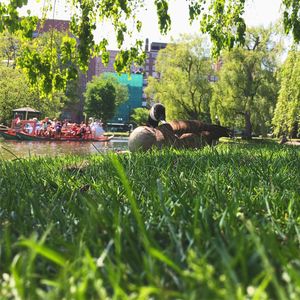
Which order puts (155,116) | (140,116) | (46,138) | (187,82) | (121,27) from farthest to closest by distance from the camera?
(140,116), (187,82), (46,138), (155,116), (121,27)

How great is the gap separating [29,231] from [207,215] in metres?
0.55

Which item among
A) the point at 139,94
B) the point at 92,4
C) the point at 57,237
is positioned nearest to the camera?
the point at 57,237

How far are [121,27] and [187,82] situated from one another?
3114cm

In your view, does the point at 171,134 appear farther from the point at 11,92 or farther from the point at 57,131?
the point at 11,92

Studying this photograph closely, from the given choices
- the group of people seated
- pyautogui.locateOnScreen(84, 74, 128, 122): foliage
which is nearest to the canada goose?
the group of people seated

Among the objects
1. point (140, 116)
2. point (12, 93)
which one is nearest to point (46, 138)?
point (12, 93)

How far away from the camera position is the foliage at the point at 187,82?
124ft

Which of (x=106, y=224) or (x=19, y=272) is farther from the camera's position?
(x=106, y=224)

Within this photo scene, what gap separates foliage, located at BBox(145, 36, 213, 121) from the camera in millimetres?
37844

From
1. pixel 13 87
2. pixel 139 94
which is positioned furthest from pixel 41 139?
pixel 139 94

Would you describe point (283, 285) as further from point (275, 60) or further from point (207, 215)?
point (275, 60)

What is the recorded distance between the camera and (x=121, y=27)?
723 cm

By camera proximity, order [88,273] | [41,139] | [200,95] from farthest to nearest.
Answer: [200,95] → [41,139] → [88,273]

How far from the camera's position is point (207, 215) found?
127 cm
